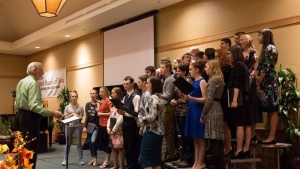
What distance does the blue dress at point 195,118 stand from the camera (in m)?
4.13

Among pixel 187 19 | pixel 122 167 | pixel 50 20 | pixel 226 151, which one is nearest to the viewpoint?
pixel 226 151

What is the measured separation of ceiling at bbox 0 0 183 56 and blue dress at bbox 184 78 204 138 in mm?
3527

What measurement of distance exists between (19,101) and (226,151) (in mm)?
2569

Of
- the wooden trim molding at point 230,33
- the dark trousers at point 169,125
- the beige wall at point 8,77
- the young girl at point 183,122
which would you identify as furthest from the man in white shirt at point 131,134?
the beige wall at point 8,77

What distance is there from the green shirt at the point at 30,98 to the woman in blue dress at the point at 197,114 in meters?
1.68

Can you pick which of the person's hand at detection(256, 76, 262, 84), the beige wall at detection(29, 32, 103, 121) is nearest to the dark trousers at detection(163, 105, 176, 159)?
the person's hand at detection(256, 76, 262, 84)

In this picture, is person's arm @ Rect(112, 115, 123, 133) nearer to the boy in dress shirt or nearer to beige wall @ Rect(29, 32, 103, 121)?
the boy in dress shirt

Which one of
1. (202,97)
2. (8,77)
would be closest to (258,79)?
(202,97)

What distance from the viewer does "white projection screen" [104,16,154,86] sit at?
26.4 ft

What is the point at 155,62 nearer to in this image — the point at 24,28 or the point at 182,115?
the point at 182,115

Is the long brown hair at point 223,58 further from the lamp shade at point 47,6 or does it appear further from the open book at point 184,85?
the lamp shade at point 47,6

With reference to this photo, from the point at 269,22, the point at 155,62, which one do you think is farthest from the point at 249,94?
the point at 155,62

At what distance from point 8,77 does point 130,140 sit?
32.6 ft

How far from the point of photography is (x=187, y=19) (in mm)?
7223
